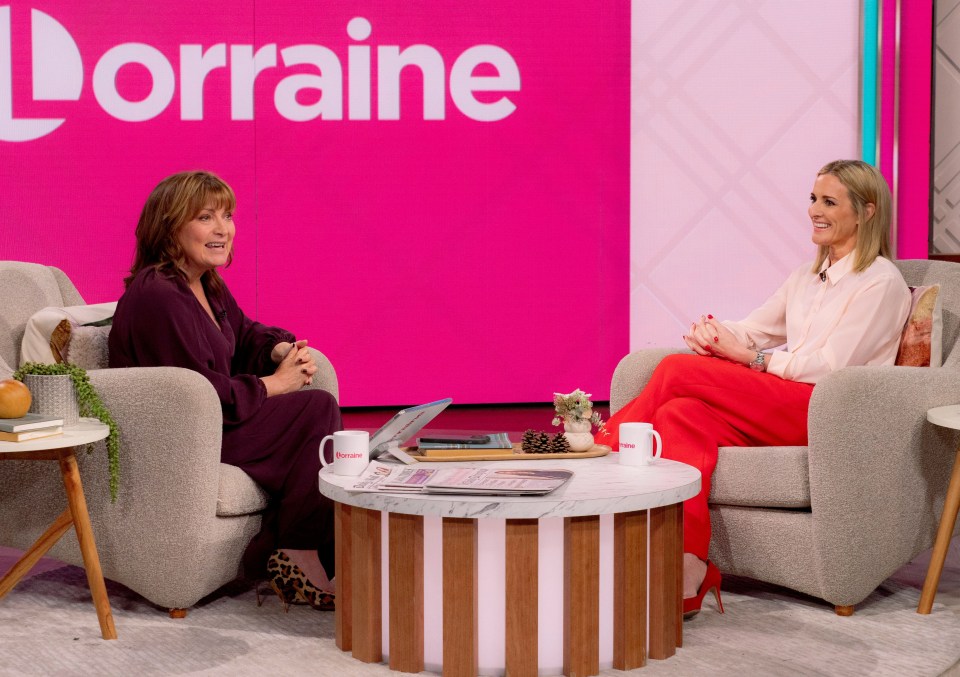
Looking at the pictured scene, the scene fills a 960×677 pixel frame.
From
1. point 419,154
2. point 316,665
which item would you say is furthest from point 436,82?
point 316,665

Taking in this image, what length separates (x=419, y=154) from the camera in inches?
238

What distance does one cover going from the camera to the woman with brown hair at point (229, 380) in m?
2.92

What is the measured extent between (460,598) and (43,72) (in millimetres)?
4600

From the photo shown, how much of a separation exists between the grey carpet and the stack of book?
19.9 inches

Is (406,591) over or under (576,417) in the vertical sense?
under

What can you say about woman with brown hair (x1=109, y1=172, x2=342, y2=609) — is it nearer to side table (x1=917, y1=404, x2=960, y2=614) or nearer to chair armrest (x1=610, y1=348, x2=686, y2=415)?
chair armrest (x1=610, y1=348, x2=686, y2=415)

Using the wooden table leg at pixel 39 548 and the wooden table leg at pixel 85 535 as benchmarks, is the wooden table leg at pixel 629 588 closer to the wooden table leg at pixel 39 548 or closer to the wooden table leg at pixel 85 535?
the wooden table leg at pixel 85 535

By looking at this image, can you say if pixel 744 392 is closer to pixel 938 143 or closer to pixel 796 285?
pixel 796 285

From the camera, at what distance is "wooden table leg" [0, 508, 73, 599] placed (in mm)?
2664

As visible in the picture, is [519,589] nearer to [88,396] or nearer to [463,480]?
[463,480]

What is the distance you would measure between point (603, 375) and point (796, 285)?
2.77m

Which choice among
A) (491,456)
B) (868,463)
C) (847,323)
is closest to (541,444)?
(491,456)

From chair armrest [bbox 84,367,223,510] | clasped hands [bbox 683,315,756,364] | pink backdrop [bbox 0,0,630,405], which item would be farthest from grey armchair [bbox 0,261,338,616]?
pink backdrop [bbox 0,0,630,405]

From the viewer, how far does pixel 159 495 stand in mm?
2729
